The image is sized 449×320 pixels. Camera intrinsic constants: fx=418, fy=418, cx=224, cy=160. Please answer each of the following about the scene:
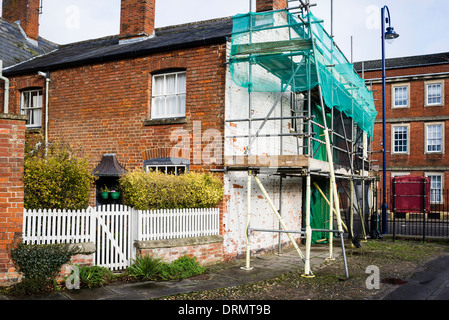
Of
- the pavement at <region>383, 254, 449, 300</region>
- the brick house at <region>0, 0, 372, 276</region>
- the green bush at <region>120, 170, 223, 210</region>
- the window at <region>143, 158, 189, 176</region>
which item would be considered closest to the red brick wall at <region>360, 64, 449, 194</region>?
the brick house at <region>0, 0, 372, 276</region>

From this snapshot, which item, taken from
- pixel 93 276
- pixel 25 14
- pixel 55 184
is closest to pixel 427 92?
pixel 25 14

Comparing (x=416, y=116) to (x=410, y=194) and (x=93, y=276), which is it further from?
(x=93, y=276)

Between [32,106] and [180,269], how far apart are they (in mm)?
8736

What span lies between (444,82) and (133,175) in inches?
1042

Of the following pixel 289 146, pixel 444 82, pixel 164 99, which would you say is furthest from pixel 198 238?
pixel 444 82

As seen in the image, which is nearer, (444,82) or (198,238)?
(198,238)

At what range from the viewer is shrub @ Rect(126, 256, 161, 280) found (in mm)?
8141

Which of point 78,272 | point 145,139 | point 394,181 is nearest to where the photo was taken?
point 78,272

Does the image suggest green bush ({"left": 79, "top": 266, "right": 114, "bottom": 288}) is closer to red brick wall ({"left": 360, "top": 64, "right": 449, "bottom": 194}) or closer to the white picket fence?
the white picket fence

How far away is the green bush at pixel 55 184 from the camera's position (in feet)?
26.0

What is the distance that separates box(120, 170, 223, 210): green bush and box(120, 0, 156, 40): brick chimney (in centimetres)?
701
